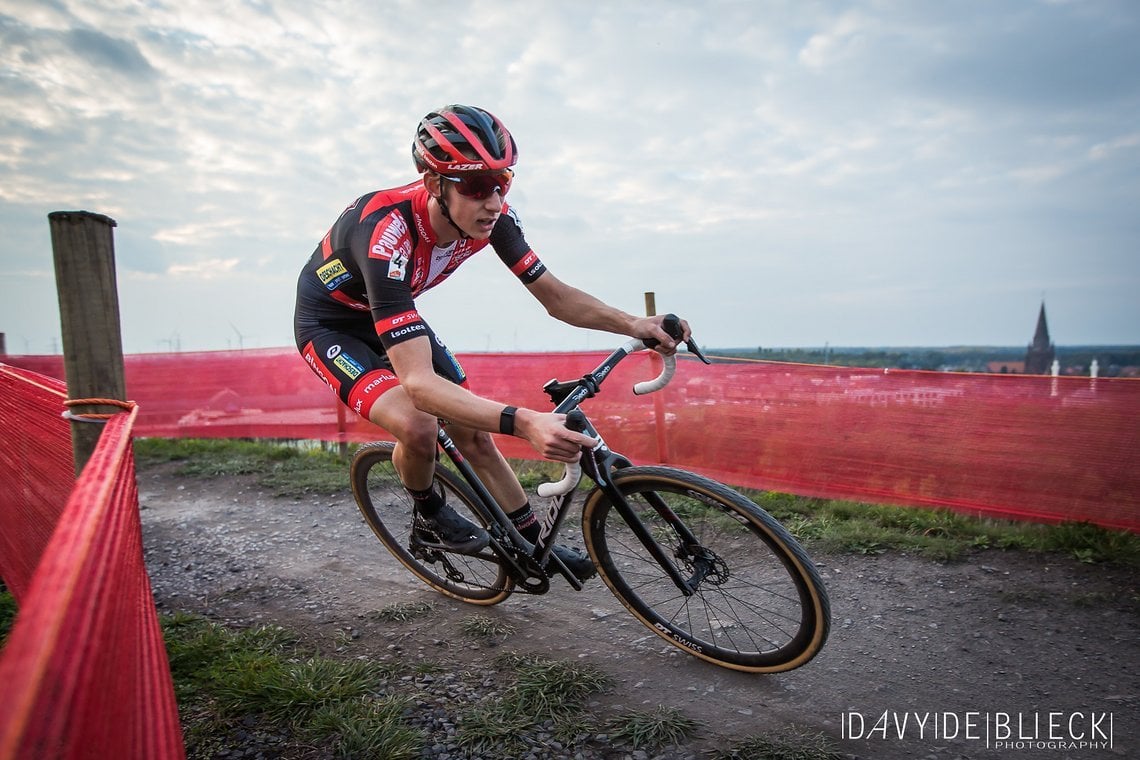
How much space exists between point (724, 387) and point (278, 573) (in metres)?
4.01

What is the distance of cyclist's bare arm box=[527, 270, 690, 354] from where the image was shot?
3525 mm

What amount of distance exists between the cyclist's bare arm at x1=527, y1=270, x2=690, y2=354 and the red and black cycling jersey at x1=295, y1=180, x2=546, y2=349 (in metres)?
0.08

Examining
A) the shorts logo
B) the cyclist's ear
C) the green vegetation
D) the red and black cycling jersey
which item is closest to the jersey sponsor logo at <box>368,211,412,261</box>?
the red and black cycling jersey

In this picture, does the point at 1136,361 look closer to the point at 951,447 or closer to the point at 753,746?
the point at 951,447

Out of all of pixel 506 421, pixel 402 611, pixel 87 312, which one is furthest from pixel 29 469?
pixel 506 421

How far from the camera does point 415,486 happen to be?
357 cm

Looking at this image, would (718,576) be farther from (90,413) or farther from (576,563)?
(90,413)

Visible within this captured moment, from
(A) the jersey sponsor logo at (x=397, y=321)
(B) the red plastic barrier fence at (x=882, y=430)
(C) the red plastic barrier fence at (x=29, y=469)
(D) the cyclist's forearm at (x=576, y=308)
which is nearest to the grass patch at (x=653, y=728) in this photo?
(D) the cyclist's forearm at (x=576, y=308)

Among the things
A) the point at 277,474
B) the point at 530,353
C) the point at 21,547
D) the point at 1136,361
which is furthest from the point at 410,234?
the point at 1136,361

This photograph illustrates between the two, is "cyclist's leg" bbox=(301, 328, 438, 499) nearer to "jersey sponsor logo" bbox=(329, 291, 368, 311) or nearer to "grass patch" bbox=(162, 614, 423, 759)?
"jersey sponsor logo" bbox=(329, 291, 368, 311)

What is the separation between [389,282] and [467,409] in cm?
73

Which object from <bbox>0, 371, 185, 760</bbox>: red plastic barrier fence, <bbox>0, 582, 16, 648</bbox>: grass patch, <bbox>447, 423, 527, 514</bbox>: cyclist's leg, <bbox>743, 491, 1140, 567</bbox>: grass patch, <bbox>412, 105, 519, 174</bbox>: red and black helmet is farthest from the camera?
<bbox>743, 491, 1140, 567</bbox>: grass patch

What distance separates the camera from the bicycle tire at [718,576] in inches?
113

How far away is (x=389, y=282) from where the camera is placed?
3.00 m
